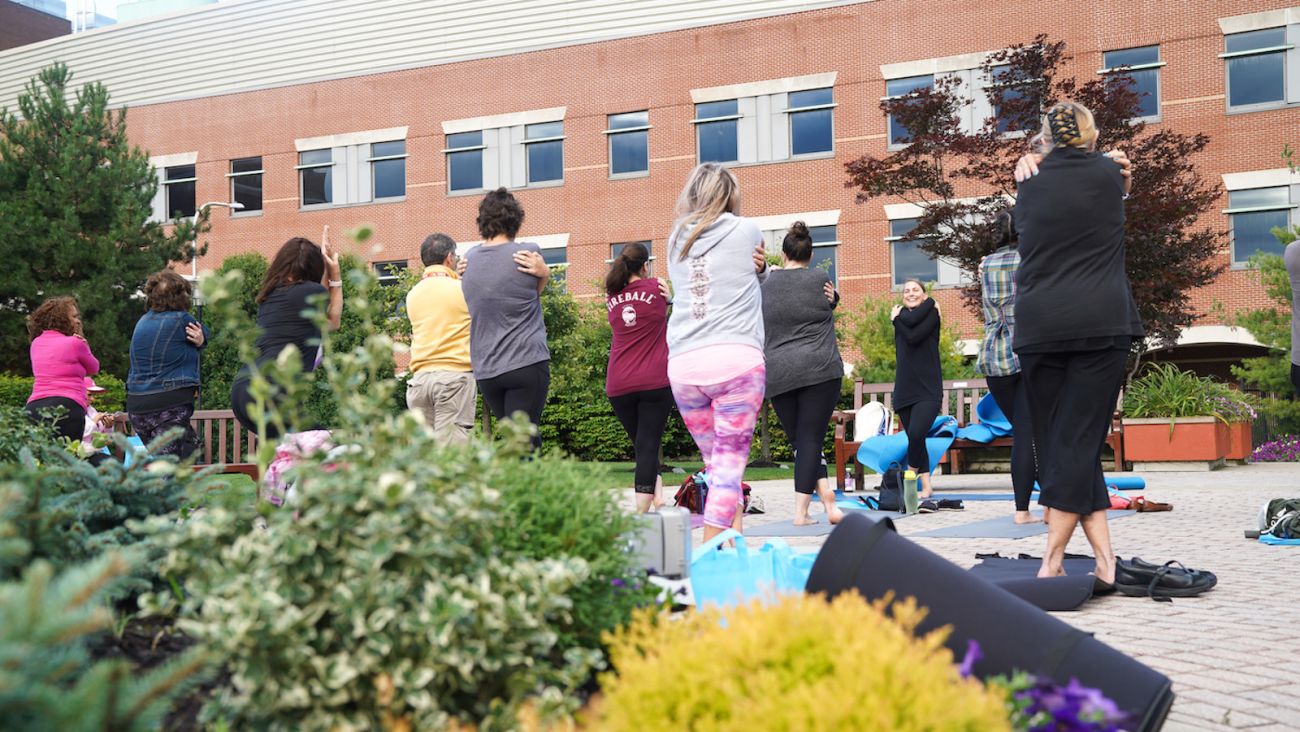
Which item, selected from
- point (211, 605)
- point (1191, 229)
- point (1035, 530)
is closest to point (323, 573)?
point (211, 605)

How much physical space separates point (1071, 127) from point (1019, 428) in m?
3.54

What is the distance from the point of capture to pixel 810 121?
30875mm

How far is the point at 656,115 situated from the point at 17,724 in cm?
3154

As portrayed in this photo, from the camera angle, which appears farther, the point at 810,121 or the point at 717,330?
the point at 810,121

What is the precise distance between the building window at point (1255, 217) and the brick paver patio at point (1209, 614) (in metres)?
19.2

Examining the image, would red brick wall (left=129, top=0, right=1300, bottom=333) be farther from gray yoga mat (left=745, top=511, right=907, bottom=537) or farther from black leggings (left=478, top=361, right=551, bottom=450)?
black leggings (left=478, top=361, right=551, bottom=450)

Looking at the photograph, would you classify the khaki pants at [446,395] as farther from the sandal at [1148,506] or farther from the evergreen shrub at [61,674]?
the sandal at [1148,506]

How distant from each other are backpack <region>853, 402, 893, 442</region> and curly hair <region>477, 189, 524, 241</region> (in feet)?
20.5

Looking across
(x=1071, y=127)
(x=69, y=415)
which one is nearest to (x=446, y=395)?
(x=69, y=415)

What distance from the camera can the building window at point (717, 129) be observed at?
3153cm

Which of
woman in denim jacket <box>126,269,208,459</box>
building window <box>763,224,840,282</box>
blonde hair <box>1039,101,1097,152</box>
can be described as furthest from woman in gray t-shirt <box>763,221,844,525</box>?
building window <box>763,224,840,282</box>

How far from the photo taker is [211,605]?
6.91 ft

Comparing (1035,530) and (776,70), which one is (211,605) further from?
(776,70)

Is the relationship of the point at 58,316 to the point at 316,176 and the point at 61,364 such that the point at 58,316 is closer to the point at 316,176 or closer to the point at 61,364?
the point at 61,364
